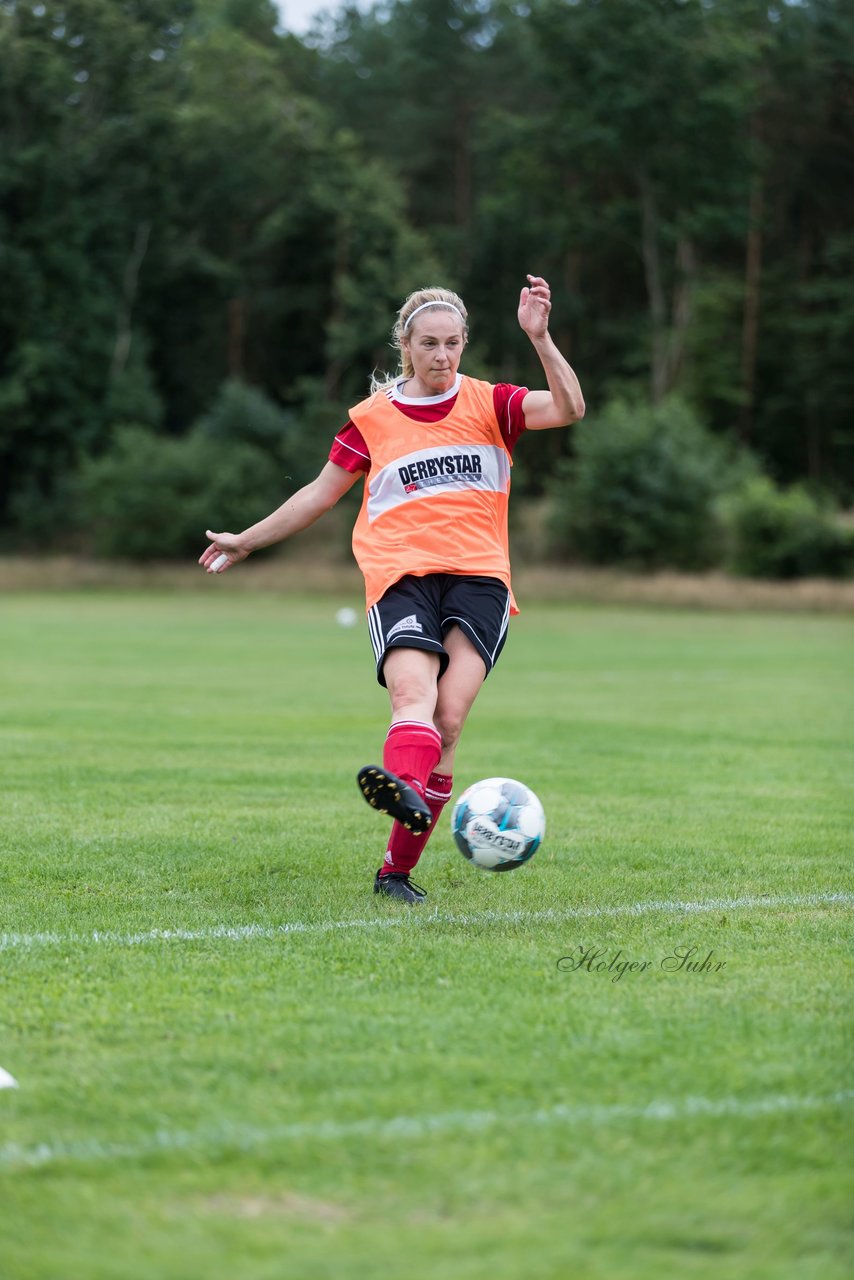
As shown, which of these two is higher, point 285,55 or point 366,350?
point 285,55

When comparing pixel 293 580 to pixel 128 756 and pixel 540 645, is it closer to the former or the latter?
pixel 540 645

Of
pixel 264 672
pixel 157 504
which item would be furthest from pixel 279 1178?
pixel 157 504

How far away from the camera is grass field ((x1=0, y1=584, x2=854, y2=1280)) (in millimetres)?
2713

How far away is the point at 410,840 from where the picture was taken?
5.73 metres

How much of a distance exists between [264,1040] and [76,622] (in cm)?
2687

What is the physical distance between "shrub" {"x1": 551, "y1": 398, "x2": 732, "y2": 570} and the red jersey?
3980 cm

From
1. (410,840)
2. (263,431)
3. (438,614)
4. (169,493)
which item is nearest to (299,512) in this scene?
(438,614)

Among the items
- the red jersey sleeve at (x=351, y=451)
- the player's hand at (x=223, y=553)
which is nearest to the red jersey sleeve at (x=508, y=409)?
the red jersey sleeve at (x=351, y=451)

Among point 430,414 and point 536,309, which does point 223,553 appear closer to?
point 430,414

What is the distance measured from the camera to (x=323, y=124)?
61.1 meters

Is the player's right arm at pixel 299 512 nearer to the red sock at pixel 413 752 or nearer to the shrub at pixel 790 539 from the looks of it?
the red sock at pixel 413 752

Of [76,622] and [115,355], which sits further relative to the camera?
[115,355]

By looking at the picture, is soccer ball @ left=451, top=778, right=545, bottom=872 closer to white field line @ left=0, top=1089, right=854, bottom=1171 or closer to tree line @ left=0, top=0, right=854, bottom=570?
white field line @ left=0, top=1089, right=854, bottom=1171
